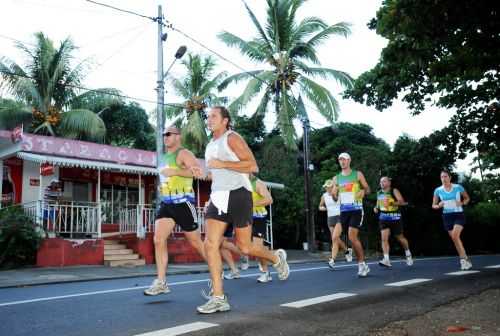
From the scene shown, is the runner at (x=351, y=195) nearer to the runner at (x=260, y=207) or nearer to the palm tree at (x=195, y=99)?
the runner at (x=260, y=207)

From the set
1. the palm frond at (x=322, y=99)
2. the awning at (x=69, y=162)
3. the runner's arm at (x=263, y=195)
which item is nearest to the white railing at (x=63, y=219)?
the awning at (x=69, y=162)

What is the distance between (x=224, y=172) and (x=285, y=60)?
21.9 metres

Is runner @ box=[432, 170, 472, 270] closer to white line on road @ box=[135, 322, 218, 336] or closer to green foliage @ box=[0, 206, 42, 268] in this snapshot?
white line on road @ box=[135, 322, 218, 336]

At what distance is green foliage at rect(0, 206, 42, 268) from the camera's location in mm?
11789

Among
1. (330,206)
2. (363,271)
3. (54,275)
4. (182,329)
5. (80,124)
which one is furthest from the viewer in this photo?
(80,124)

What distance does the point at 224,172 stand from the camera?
4590 mm

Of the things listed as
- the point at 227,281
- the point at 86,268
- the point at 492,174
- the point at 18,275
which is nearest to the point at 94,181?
→ the point at 86,268

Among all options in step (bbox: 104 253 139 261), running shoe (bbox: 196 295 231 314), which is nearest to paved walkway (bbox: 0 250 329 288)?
step (bbox: 104 253 139 261)

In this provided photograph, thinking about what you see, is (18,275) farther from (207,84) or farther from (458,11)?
(207,84)

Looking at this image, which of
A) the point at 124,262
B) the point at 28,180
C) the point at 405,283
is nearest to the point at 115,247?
the point at 124,262

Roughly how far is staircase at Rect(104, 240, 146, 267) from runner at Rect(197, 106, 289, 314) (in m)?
9.50

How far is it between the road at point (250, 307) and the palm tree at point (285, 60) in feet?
61.3

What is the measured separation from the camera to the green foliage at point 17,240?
1179 centimetres

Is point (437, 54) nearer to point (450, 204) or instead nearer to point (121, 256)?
point (450, 204)
